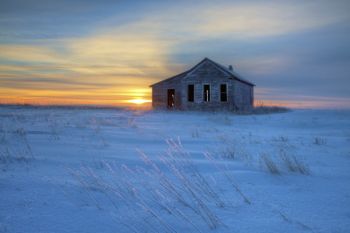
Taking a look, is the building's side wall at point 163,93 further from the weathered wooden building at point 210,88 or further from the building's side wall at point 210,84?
the building's side wall at point 210,84

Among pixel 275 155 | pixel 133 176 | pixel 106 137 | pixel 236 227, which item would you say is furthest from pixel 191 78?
pixel 236 227

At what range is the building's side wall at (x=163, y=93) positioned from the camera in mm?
29422

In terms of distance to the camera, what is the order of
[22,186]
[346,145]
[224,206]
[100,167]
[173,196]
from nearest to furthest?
[224,206]
[173,196]
[22,186]
[100,167]
[346,145]

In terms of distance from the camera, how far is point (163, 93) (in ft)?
98.5

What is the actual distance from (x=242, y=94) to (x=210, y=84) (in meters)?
4.09

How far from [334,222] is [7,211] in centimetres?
288

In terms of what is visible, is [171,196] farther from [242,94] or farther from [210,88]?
[242,94]

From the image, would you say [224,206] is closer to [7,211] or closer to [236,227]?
[236,227]

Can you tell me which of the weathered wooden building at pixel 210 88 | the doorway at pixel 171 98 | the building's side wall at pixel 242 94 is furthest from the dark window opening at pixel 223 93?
the doorway at pixel 171 98

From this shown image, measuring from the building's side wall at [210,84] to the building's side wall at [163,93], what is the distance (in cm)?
188

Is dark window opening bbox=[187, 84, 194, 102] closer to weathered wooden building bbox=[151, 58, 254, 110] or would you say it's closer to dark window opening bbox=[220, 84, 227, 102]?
weathered wooden building bbox=[151, 58, 254, 110]

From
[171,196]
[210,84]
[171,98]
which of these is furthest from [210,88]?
[171,196]

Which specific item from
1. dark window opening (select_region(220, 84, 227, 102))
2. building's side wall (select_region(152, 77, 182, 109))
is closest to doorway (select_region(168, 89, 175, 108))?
building's side wall (select_region(152, 77, 182, 109))

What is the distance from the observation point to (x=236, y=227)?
2.70 meters
